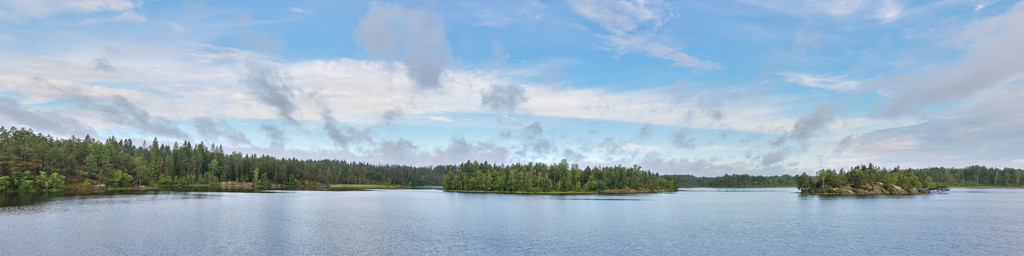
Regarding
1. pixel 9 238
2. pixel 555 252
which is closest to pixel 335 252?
pixel 555 252

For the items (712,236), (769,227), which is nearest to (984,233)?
(769,227)

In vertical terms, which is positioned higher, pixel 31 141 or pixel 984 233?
pixel 31 141

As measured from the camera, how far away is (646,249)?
55719 millimetres

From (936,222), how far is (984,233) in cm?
1778

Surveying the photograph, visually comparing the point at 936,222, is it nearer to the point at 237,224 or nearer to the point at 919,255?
the point at 919,255

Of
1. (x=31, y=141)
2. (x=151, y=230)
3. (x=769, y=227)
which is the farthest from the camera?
(x=31, y=141)

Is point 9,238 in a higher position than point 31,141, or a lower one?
lower

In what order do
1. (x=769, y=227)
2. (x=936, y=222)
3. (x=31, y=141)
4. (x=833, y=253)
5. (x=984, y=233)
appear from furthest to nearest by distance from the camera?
(x=31, y=141), (x=936, y=222), (x=769, y=227), (x=984, y=233), (x=833, y=253)

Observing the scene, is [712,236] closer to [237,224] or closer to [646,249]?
[646,249]

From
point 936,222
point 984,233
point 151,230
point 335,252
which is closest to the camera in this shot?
point 335,252

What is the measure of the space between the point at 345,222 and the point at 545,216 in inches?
1482

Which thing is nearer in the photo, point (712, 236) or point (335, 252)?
point (335, 252)

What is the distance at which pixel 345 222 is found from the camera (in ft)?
262

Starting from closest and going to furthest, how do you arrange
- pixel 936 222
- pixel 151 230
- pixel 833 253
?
1. pixel 833 253
2. pixel 151 230
3. pixel 936 222
